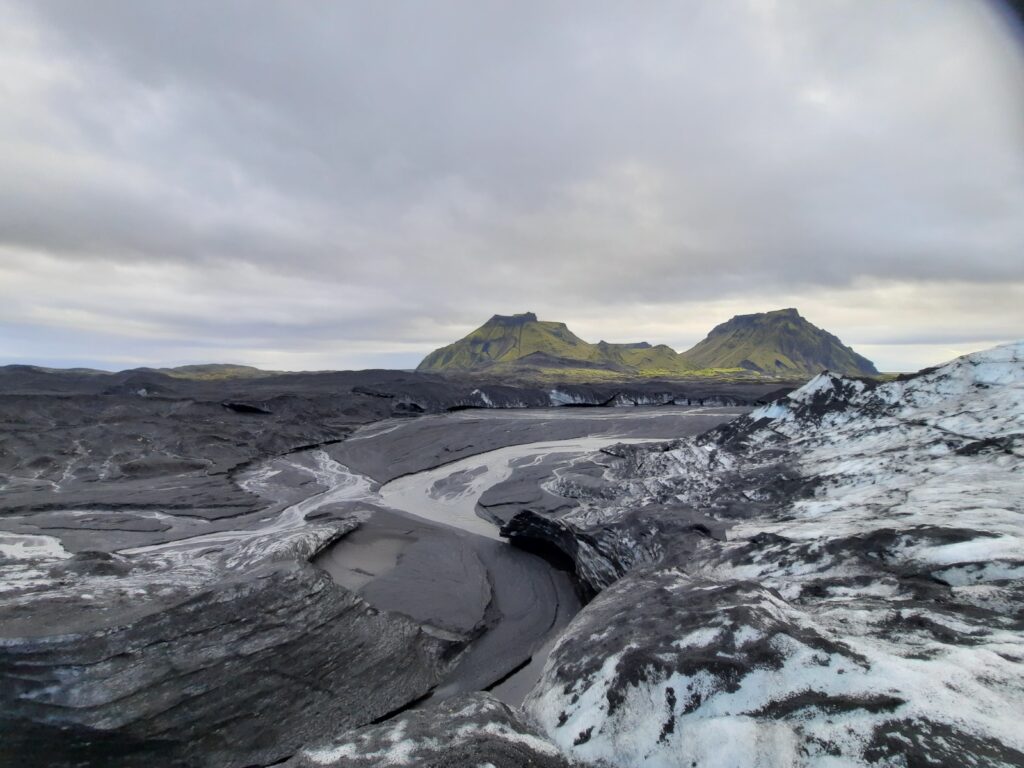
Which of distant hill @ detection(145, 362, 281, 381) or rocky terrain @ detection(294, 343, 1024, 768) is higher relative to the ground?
distant hill @ detection(145, 362, 281, 381)

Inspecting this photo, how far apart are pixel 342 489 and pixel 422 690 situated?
651 inches

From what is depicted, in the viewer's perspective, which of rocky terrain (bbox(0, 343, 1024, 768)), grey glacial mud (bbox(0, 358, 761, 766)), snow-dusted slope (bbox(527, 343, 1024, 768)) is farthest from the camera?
grey glacial mud (bbox(0, 358, 761, 766))

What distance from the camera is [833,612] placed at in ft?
21.7

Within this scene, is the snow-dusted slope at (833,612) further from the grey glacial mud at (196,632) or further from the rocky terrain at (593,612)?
the grey glacial mud at (196,632)

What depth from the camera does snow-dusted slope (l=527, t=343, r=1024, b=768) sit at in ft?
14.1

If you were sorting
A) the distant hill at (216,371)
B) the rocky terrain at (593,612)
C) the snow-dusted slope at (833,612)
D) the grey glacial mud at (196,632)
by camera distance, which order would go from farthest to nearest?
the distant hill at (216,371) → the grey glacial mud at (196,632) → the rocky terrain at (593,612) → the snow-dusted slope at (833,612)

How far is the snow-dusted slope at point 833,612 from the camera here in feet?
14.1

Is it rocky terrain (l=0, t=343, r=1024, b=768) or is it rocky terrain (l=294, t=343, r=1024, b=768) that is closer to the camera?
rocky terrain (l=294, t=343, r=1024, b=768)

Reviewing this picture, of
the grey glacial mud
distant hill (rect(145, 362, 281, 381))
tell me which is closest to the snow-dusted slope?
the grey glacial mud

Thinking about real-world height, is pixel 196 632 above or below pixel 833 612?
below

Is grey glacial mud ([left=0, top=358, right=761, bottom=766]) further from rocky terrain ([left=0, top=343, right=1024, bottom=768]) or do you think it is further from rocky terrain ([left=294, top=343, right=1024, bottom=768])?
rocky terrain ([left=294, top=343, right=1024, bottom=768])

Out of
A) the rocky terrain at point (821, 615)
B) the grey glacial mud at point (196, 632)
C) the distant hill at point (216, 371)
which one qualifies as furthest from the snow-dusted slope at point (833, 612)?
the distant hill at point (216, 371)

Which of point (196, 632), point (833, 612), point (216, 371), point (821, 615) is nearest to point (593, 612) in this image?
point (821, 615)

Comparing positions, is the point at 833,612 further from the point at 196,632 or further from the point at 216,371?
the point at 216,371
